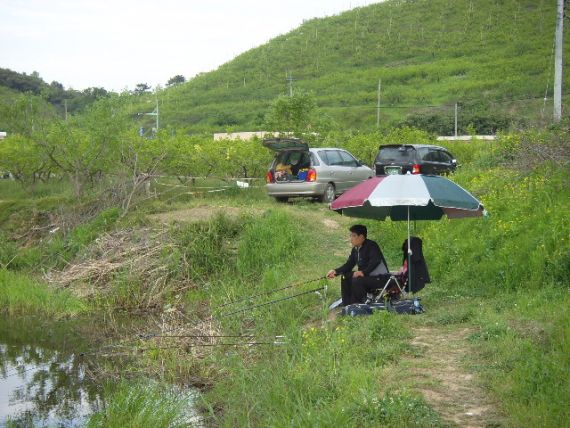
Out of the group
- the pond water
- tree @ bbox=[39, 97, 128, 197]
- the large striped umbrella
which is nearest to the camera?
the large striped umbrella

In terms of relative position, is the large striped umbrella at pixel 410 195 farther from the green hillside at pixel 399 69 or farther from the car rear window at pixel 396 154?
the green hillside at pixel 399 69

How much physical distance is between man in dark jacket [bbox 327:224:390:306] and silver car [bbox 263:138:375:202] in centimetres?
934

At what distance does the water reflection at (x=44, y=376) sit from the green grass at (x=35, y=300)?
1.04 feet

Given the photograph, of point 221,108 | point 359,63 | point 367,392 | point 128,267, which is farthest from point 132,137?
point 359,63

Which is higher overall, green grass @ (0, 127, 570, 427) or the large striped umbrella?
the large striped umbrella

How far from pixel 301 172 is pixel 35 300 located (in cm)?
749

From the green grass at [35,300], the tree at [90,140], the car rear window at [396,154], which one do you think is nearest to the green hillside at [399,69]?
the car rear window at [396,154]

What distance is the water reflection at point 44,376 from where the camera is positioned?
10.4m

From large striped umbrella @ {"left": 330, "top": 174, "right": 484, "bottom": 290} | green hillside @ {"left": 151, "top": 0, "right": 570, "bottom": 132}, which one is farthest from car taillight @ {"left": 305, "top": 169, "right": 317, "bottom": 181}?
green hillside @ {"left": 151, "top": 0, "right": 570, "bottom": 132}

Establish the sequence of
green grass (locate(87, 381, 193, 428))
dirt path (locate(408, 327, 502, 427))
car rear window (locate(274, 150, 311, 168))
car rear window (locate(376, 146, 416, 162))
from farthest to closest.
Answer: car rear window (locate(376, 146, 416, 162))
car rear window (locate(274, 150, 311, 168))
green grass (locate(87, 381, 193, 428))
dirt path (locate(408, 327, 502, 427))

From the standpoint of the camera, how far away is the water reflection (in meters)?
10.4

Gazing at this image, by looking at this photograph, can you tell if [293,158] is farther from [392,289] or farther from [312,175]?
[392,289]

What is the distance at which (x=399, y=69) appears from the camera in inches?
2450

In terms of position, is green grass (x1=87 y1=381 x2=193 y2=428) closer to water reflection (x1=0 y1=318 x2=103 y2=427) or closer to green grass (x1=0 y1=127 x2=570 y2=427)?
green grass (x1=0 y1=127 x2=570 y2=427)
